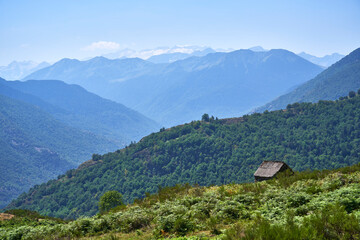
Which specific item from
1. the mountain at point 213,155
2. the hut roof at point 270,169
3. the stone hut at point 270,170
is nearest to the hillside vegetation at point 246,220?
the stone hut at point 270,170

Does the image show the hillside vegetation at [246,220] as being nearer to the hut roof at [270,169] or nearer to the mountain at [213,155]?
the hut roof at [270,169]

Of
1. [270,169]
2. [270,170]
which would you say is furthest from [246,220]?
[270,169]

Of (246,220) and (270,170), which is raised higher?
(246,220)

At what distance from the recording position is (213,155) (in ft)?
420

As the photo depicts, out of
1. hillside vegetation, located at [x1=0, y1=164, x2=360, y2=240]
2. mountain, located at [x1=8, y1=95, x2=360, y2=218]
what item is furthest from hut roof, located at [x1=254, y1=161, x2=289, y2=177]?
mountain, located at [x1=8, y1=95, x2=360, y2=218]

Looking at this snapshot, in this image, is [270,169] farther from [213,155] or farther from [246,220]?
[213,155]

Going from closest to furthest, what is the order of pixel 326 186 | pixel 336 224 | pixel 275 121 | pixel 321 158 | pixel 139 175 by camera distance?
pixel 336 224 → pixel 326 186 → pixel 321 158 → pixel 139 175 → pixel 275 121

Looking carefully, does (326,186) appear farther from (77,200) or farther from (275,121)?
(275,121)

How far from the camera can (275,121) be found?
137m

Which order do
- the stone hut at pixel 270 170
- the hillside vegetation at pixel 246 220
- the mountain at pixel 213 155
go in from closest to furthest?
the hillside vegetation at pixel 246 220 < the stone hut at pixel 270 170 < the mountain at pixel 213 155

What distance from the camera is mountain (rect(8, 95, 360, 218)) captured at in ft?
373

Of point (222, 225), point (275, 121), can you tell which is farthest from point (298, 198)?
point (275, 121)

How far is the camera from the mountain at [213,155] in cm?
11362

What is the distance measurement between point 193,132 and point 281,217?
421 feet
